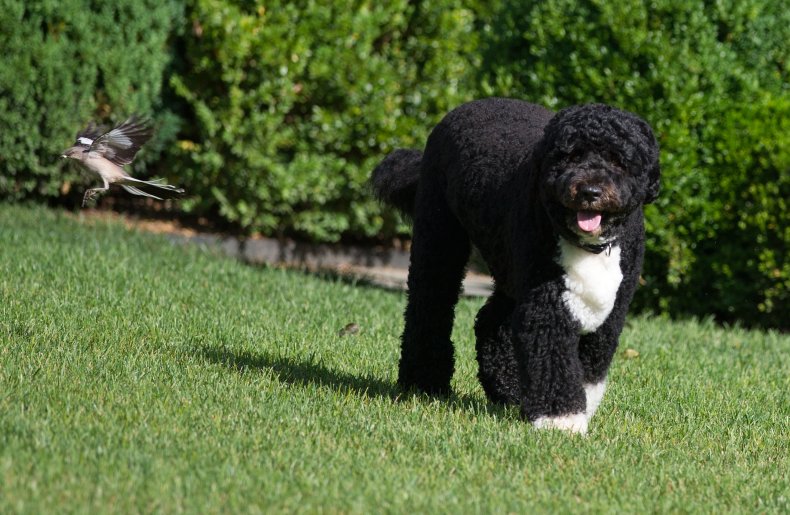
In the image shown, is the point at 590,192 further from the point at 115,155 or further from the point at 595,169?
the point at 115,155

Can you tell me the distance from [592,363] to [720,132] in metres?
4.38

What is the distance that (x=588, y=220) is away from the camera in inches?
179

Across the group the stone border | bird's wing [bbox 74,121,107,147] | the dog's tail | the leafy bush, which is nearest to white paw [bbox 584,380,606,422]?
the dog's tail

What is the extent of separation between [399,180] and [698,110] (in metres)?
3.47

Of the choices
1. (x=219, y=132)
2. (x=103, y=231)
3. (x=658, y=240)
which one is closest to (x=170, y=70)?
(x=219, y=132)

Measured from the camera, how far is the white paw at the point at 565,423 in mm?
4898

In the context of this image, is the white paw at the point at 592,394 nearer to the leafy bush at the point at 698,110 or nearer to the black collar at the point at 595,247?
Answer: the black collar at the point at 595,247

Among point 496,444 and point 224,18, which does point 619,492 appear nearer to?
point 496,444

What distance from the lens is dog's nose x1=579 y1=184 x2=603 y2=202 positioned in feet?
14.7

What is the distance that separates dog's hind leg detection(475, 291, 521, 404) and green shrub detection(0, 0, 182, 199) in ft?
17.2

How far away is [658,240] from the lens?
895 cm

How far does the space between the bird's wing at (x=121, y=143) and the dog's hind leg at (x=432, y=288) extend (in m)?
1.38

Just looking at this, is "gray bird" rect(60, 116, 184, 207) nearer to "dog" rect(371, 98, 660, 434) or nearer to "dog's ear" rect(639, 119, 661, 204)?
"dog" rect(371, 98, 660, 434)

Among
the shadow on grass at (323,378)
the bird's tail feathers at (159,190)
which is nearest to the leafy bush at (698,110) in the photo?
the shadow on grass at (323,378)
